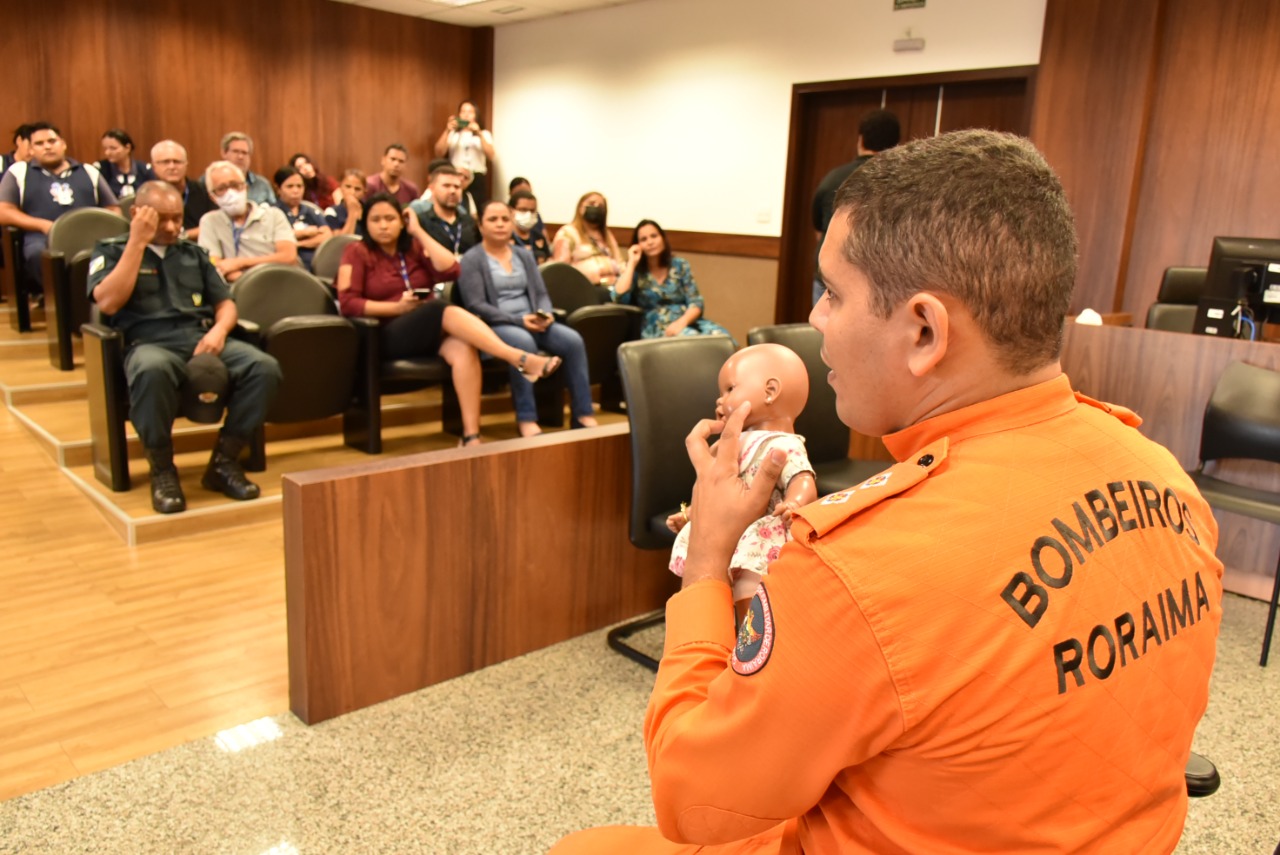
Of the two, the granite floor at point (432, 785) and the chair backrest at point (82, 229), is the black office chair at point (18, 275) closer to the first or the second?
the chair backrest at point (82, 229)

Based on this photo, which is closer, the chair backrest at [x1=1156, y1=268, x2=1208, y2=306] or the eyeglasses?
the chair backrest at [x1=1156, y1=268, x2=1208, y2=306]

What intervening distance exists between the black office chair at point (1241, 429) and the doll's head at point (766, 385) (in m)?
1.80

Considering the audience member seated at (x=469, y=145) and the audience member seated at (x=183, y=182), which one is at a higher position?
the audience member seated at (x=469, y=145)

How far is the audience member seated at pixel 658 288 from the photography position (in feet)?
17.5

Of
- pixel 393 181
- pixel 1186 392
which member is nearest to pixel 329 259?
pixel 393 181

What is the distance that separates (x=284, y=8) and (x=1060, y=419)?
962 centimetres

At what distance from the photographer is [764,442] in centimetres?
176

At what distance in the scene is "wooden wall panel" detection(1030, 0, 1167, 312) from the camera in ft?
17.6

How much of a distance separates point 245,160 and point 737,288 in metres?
3.78

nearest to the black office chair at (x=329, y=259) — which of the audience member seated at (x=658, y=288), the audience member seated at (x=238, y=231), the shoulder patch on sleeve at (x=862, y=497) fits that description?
the audience member seated at (x=238, y=231)

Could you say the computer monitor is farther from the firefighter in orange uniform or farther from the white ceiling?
the white ceiling

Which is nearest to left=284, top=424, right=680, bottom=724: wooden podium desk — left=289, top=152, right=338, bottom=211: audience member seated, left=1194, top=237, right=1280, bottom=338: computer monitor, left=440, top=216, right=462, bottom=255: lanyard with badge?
left=1194, top=237, right=1280, bottom=338: computer monitor

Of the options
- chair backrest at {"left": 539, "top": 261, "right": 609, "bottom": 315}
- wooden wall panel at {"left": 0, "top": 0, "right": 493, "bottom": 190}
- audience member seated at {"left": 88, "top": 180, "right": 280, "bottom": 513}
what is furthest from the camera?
wooden wall panel at {"left": 0, "top": 0, "right": 493, "bottom": 190}

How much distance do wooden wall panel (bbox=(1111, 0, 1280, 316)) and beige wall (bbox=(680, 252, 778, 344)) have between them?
267cm
